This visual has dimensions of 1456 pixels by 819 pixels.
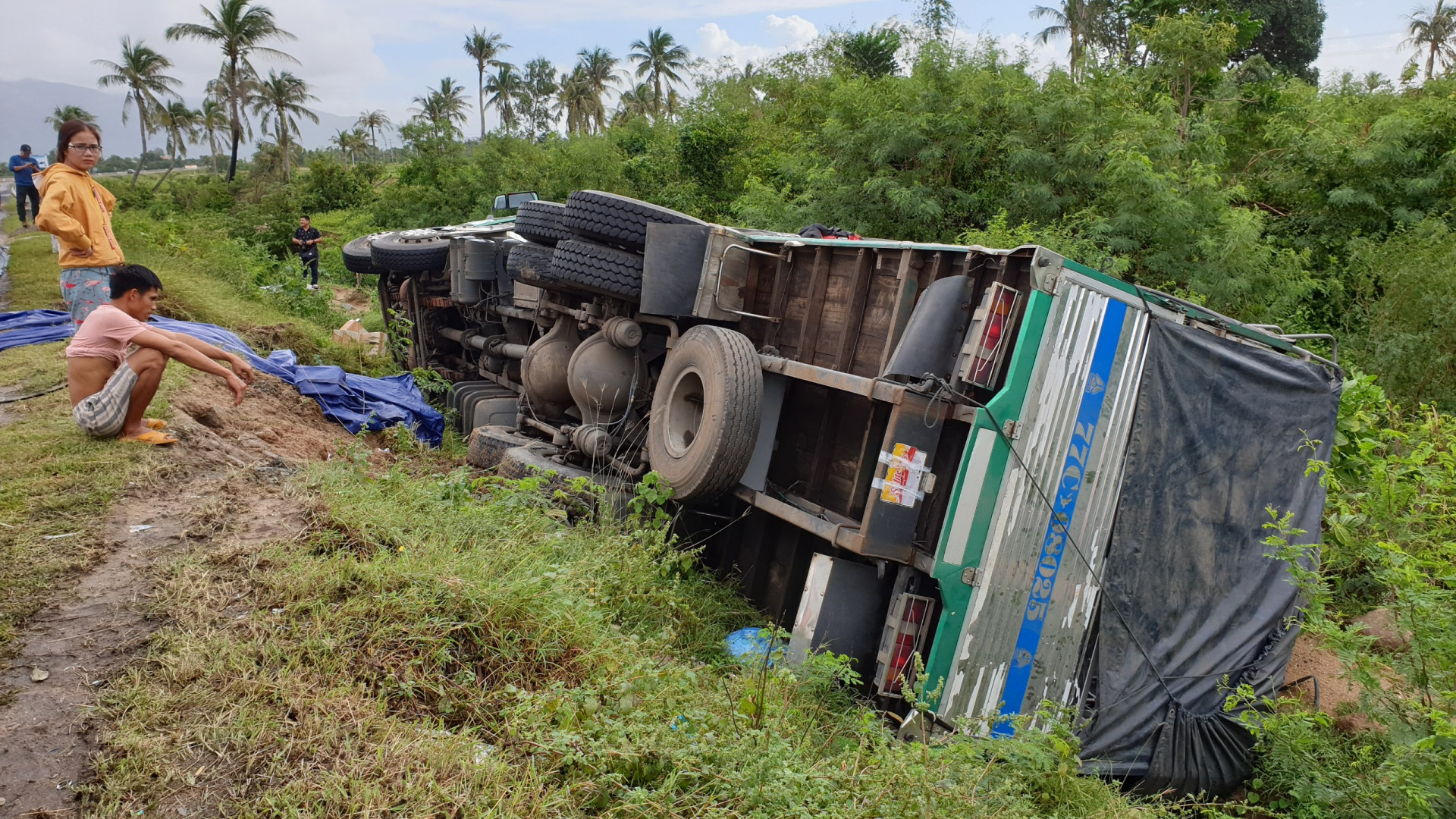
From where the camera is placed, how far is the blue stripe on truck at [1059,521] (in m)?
3.84

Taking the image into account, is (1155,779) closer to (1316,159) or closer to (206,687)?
(206,687)

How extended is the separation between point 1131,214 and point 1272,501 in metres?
5.06

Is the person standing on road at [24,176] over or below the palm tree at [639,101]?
below

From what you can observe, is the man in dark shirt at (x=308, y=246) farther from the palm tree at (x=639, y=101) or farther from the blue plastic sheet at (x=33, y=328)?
the palm tree at (x=639, y=101)

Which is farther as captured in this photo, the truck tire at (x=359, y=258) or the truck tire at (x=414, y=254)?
the truck tire at (x=359, y=258)

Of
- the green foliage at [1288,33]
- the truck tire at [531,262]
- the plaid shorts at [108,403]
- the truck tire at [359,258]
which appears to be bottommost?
the plaid shorts at [108,403]

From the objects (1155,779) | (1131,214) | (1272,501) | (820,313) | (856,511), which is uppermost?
(1131,214)

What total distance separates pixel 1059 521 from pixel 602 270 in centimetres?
318

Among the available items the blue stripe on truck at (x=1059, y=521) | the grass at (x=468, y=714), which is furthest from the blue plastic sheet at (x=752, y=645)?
the blue stripe on truck at (x=1059, y=521)

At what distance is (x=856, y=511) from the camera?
4.42 meters

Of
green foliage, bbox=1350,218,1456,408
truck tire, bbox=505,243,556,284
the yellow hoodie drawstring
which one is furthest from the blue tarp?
green foliage, bbox=1350,218,1456,408

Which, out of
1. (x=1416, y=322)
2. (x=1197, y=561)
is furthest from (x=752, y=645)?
(x=1416, y=322)

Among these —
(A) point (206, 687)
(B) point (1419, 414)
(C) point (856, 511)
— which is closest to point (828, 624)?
(C) point (856, 511)

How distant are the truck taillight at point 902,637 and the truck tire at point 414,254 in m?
7.52
